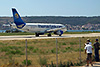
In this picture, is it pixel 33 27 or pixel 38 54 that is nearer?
pixel 38 54

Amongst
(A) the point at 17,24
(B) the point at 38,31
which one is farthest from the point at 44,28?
(A) the point at 17,24

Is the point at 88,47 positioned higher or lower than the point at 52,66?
higher

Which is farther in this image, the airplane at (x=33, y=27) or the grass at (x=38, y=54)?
the airplane at (x=33, y=27)

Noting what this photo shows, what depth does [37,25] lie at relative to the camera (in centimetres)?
5331

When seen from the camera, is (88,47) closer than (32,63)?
Yes

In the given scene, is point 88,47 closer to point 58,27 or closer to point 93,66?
point 93,66

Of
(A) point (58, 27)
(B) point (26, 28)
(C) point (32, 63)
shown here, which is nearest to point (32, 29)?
(B) point (26, 28)

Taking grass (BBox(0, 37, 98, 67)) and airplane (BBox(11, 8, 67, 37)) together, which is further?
airplane (BBox(11, 8, 67, 37))

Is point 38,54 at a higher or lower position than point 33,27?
lower

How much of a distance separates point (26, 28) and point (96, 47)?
1399 inches

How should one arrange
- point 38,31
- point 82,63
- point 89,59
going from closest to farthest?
point 89,59 → point 82,63 → point 38,31

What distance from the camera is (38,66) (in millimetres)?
16109

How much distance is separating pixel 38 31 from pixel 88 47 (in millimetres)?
39156

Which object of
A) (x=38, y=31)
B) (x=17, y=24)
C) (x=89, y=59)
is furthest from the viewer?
(x=38, y=31)
